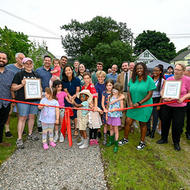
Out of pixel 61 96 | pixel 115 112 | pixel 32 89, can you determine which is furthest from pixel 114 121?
pixel 32 89

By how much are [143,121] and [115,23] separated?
34.3 m

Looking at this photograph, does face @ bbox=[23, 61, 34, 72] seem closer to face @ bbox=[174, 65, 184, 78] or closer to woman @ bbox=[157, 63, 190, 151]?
woman @ bbox=[157, 63, 190, 151]

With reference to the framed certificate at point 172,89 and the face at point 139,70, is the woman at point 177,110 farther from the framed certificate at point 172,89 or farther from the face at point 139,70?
the face at point 139,70

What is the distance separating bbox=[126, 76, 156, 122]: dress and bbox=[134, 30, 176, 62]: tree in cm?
5123

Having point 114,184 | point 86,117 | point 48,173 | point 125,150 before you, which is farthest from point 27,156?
point 125,150

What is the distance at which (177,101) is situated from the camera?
3420mm

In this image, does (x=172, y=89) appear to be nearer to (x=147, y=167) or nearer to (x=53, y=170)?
(x=147, y=167)

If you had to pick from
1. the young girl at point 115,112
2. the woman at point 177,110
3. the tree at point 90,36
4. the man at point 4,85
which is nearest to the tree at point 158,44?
the tree at point 90,36


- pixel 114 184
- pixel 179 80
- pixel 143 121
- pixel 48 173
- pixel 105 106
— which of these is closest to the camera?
pixel 114 184

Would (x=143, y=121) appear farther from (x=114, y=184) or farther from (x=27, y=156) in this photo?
(x=27, y=156)

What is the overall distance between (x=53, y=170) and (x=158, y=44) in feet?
191

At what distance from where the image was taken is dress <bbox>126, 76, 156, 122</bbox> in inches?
136

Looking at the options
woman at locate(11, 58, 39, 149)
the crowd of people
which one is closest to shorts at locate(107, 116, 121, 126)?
the crowd of people

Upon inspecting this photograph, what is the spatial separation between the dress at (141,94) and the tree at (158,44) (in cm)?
5123
